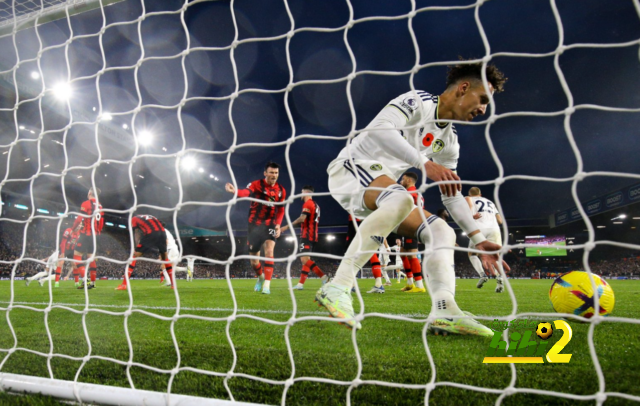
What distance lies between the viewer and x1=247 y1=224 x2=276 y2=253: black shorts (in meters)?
5.97

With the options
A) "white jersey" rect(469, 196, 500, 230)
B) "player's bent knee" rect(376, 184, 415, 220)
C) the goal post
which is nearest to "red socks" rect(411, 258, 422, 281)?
"white jersey" rect(469, 196, 500, 230)

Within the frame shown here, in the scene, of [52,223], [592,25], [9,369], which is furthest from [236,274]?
[9,369]

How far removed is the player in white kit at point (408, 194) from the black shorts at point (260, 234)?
141 inches

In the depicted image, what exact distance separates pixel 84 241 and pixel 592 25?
18991 mm

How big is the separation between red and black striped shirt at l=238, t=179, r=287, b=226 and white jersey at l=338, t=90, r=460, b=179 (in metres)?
3.53

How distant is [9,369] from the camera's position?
69.5 inches

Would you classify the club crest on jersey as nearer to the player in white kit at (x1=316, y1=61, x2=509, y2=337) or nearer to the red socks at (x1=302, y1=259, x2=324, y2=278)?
the player in white kit at (x1=316, y1=61, x2=509, y2=337)

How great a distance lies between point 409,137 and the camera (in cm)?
249

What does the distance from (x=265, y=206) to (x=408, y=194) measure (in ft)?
14.4

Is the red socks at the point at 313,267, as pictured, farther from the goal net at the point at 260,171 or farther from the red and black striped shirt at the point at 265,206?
the red and black striped shirt at the point at 265,206

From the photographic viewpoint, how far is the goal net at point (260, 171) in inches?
54.6

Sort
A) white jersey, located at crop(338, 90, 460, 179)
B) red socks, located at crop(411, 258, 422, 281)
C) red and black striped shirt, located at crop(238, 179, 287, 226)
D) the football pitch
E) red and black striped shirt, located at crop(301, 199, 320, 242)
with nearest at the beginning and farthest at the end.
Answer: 1. the football pitch
2. white jersey, located at crop(338, 90, 460, 179)
3. red and black striped shirt, located at crop(238, 179, 287, 226)
4. red socks, located at crop(411, 258, 422, 281)
5. red and black striped shirt, located at crop(301, 199, 320, 242)

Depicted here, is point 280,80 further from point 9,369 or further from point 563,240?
point 563,240

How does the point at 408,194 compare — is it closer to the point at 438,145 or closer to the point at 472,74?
the point at 438,145
